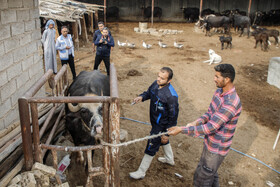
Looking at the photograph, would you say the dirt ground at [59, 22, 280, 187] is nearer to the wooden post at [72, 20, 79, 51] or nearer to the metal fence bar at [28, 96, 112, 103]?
the wooden post at [72, 20, 79, 51]

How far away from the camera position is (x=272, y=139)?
575cm

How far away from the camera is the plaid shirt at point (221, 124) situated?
9.66 feet

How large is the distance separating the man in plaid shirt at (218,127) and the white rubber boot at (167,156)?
1.08m

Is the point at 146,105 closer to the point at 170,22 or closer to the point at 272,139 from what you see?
the point at 272,139

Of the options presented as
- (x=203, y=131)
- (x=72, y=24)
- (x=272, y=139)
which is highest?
(x=72, y=24)

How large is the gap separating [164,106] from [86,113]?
46.9 inches

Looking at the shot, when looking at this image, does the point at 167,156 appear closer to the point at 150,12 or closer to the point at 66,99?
the point at 66,99

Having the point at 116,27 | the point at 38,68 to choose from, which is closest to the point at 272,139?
the point at 38,68

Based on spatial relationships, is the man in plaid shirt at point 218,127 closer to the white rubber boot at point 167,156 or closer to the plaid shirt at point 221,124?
the plaid shirt at point 221,124

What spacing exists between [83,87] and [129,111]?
2455mm

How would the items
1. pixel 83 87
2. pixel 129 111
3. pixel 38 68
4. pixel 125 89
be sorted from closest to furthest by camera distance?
pixel 83 87 < pixel 38 68 < pixel 129 111 < pixel 125 89

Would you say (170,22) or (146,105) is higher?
(170,22)

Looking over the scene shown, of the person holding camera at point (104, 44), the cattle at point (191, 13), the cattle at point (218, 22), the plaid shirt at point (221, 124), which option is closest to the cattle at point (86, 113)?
the plaid shirt at point (221, 124)

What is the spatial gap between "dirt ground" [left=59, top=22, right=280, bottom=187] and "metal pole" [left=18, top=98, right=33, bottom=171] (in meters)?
1.56
